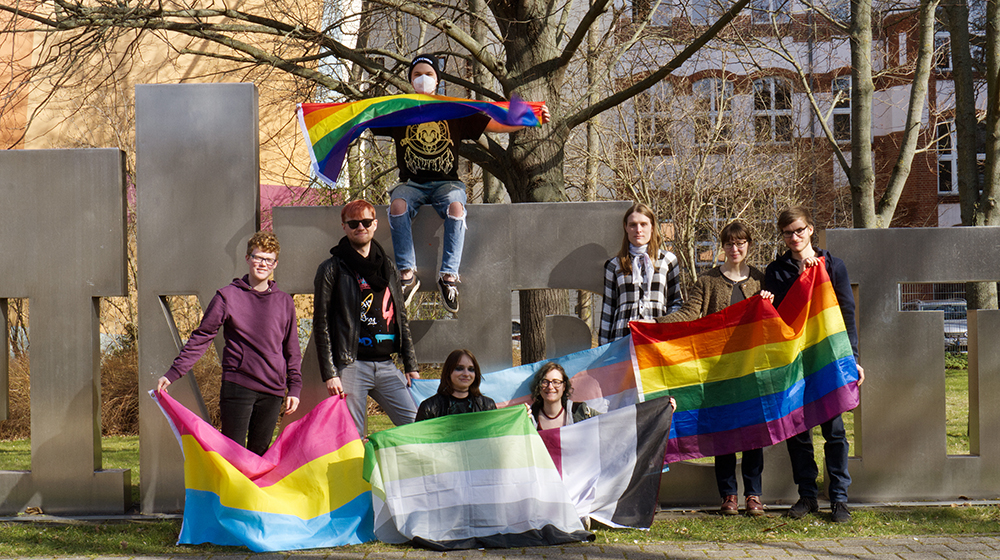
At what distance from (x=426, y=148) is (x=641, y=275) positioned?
1760 millimetres

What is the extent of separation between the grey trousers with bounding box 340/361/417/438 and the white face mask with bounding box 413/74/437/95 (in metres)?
1.98

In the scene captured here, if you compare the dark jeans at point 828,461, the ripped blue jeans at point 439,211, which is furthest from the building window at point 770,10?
the dark jeans at point 828,461

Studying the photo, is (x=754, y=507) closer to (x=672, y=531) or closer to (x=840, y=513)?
(x=840, y=513)

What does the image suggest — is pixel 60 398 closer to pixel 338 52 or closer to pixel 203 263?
pixel 203 263

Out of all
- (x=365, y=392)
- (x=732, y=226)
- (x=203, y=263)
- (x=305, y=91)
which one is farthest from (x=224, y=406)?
(x=305, y=91)

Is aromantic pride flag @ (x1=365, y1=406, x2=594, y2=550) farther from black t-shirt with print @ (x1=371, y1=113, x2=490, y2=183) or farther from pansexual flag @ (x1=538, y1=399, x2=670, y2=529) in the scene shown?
black t-shirt with print @ (x1=371, y1=113, x2=490, y2=183)

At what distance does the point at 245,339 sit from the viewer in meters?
5.42

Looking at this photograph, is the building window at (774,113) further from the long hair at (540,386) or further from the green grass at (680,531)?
the long hair at (540,386)

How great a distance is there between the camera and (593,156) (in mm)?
16312

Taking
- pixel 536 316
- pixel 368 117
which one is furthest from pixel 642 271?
pixel 536 316

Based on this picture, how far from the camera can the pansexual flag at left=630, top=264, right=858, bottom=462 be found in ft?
18.8

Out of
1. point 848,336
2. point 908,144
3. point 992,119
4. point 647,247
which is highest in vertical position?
point 908,144

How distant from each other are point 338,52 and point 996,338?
703 centimetres

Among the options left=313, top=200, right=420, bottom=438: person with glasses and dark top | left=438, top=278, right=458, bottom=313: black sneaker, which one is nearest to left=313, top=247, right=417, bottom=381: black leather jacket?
left=313, top=200, right=420, bottom=438: person with glasses and dark top
